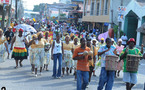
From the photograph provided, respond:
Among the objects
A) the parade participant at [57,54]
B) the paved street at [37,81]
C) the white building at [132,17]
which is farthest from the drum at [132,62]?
the white building at [132,17]

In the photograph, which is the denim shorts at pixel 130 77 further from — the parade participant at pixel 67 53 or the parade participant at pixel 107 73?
the parade participant at pixel 67 53

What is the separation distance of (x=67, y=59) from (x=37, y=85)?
249cm

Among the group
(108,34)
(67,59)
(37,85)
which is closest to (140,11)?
(108,34)

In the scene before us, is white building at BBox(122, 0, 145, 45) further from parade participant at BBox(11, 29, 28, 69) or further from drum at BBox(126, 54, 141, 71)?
drum at BBox(126, 54, 141, 71)

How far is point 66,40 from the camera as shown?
11.3 metres

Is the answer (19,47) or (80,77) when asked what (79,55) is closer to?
(80,77)

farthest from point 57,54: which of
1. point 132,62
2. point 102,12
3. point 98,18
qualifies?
point 102,12

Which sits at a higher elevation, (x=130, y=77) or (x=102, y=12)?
(x=102, y=12)

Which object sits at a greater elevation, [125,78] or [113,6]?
[113,6]

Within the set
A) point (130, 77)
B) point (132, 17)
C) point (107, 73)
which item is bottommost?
point (130, 77)

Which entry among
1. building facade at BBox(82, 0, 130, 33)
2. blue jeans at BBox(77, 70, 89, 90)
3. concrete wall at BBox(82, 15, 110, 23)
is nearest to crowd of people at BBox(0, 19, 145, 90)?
blue jeans at BBox(77, 70, 89, 90)

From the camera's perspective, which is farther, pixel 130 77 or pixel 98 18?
pixel 98 18

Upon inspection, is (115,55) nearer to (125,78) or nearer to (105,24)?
(125,78)

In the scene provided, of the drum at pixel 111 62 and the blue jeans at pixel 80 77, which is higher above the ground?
the drum at pixel 111 62
